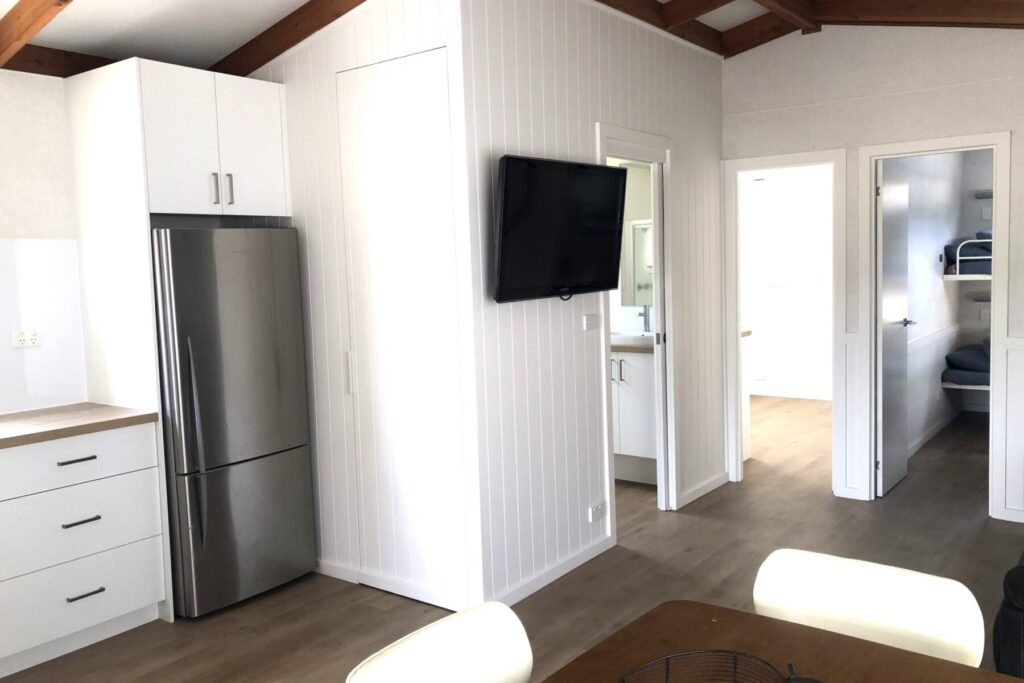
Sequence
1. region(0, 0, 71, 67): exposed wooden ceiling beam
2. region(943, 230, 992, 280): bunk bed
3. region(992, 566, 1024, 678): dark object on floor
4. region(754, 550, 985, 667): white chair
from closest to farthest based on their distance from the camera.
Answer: region(754, 550, 985, 667): white chair < region(992, 566, 1024, 678): dark object on floor < region(0, 0, 71, 67): exposed wooden ceiling beam < region(943, 230, 992, 280): bunk bed

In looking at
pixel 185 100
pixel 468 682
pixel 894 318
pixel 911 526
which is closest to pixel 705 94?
pixel 894 318

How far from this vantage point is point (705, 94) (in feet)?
17.4

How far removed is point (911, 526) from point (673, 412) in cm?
139

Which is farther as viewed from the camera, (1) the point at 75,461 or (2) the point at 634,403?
(2) the point at 634,403

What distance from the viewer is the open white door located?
16.6 feet

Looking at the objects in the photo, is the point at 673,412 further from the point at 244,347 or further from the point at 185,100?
the point at 185,100

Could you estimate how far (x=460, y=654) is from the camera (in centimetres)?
160

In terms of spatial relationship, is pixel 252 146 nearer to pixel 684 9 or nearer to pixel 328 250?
pixel 328 250

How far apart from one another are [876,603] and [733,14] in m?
4.13

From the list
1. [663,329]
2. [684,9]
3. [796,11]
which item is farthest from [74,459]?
[796,11]

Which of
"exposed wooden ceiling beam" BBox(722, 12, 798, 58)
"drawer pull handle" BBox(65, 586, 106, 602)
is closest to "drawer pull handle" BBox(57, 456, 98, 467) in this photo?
"drawer pull handle" BBox(65, 586, 106, 602)

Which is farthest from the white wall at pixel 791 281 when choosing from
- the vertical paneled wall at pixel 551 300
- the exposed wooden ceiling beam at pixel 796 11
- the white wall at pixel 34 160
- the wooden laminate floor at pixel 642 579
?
the white wall at pixel 34 160

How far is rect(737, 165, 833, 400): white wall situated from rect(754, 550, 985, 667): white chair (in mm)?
6777

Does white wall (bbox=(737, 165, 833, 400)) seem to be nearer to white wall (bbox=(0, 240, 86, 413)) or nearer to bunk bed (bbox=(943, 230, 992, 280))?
bunk bed (bbox=(943, 230, 992, 280))
